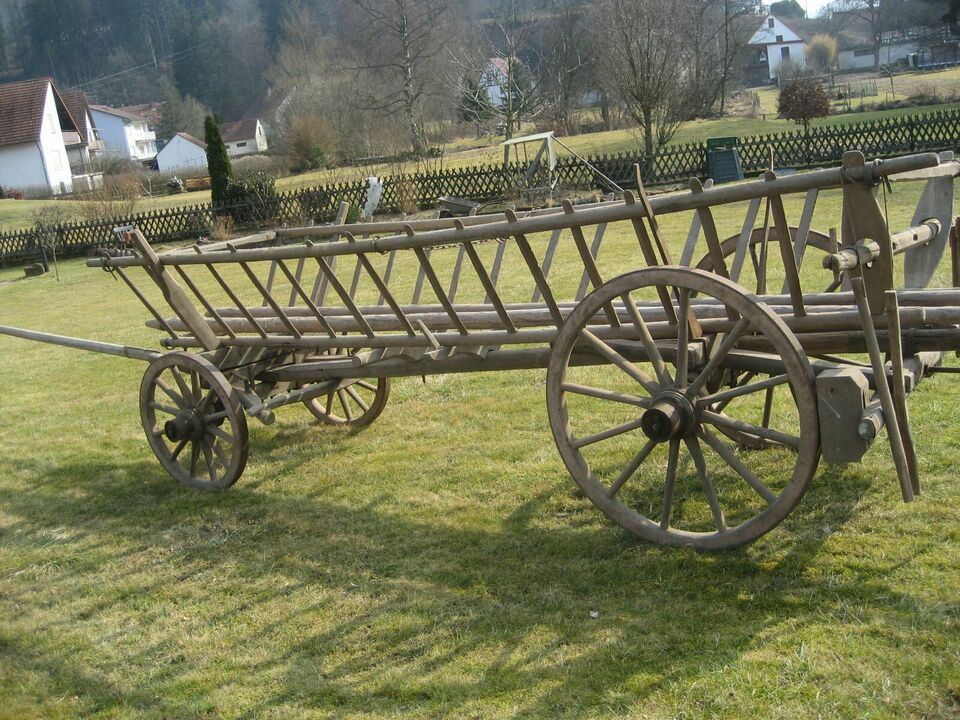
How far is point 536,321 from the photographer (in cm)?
479

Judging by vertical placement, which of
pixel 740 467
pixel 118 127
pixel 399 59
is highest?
pixel 118 127

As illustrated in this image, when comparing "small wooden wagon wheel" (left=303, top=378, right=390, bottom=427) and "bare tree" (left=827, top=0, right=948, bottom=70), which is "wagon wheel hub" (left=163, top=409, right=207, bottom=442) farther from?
"bare tree" (left=827, top=0, right=948, bottom=70)

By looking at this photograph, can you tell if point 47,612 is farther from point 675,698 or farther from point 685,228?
point 685,228

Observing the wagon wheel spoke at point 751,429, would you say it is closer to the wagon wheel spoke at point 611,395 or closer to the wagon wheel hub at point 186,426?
the wagon wheel spoke at point 611,395

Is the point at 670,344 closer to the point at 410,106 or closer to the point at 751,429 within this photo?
the point at 751,429

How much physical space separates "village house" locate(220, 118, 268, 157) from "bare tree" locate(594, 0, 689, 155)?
60677mm

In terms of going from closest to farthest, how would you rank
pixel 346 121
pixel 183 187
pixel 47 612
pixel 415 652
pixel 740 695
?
pixel 740 695 → pixel 415 652 → pixel 47 612 → pixel 346 121 → pixel 183 187

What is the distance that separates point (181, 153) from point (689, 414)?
7767 cm

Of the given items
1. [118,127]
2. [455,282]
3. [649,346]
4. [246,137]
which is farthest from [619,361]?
[118,127]

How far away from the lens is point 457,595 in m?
4.07

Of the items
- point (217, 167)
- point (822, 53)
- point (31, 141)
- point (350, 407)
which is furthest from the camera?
point (822, 53)

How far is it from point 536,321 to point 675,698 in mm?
2178

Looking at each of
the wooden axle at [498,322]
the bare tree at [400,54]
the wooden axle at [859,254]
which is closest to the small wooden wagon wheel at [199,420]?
the wooden axle at [498,322]

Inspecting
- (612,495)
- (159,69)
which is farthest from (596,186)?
(159,69)
